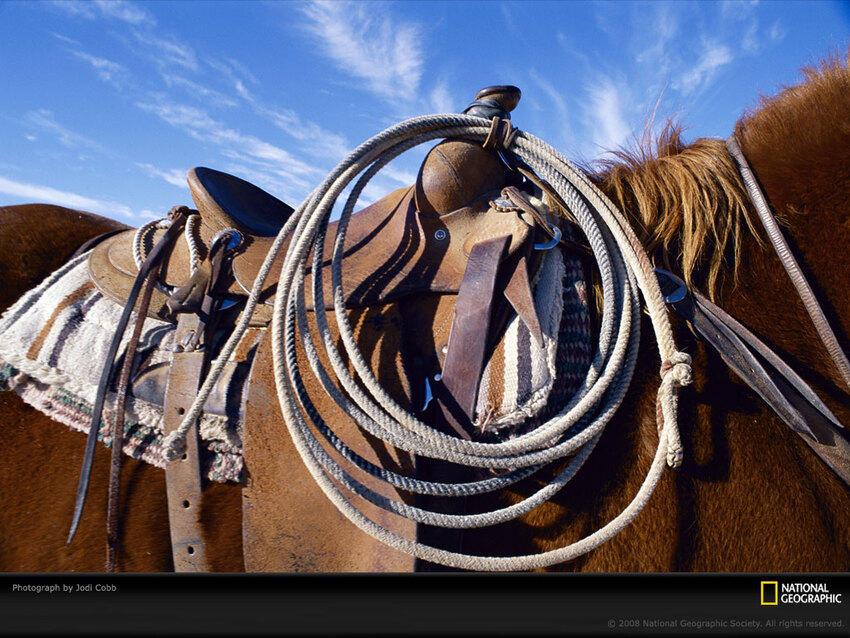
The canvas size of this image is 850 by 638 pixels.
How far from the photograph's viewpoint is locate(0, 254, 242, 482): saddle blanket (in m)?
1.16

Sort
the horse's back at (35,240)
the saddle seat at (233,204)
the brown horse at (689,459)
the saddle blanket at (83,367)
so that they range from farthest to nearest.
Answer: the horse's back at (35,240)
the saddle seat at (233,204)
the saddle blanket at (83,367)
the brown horse at (689,459)

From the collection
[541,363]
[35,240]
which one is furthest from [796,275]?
[35,240]

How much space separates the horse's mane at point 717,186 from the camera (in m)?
1.17

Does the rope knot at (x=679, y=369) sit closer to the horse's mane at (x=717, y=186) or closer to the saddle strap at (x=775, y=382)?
the saddle strap at (x=775, y=382)

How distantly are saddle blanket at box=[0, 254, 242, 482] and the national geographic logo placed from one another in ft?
3.65

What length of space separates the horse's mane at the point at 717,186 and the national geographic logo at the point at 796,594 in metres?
0.60

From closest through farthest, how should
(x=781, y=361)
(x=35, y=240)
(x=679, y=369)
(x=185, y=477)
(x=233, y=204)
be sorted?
(x=679, y=369)
(x=781, y=361)
(x=185, y=477)
(x=233, y=204)
(x=35, y=240)

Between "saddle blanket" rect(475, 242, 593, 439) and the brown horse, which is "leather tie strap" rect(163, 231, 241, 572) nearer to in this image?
the brown horse

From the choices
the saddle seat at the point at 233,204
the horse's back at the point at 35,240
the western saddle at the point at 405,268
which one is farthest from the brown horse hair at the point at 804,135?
the horse's back at the point at 35,240

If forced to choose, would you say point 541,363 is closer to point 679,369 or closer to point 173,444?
point 679,369

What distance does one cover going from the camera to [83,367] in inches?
49.2

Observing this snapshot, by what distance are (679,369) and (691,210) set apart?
0.44 m

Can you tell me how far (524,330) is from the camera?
41.2 inches

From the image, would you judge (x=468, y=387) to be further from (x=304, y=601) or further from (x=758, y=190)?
(x=758, y=190)
